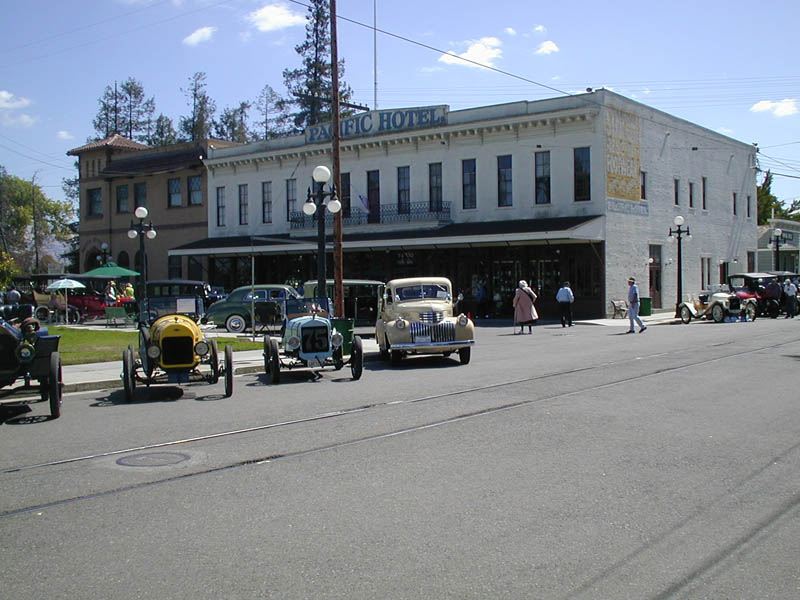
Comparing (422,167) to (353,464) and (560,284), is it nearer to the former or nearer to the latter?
(560,284)

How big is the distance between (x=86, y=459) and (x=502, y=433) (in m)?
4.40

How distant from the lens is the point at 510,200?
1399 inches

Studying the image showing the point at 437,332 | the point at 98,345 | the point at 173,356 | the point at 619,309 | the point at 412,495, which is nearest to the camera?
the point at 412,495

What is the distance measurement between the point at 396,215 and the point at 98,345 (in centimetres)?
2041

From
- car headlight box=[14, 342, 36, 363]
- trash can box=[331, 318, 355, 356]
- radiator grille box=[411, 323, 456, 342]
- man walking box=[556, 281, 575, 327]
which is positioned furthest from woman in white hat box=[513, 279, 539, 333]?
car headlight box=[14, 342, 36, 363]

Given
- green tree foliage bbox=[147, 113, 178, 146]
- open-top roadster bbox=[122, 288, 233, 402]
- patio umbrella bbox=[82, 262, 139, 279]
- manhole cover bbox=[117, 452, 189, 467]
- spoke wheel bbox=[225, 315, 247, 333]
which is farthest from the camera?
green tree foliage bbox=[147, 113, 178, 146]

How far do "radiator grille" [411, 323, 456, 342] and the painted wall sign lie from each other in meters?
22.1

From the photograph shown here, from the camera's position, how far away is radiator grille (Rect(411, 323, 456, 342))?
55.1 ft

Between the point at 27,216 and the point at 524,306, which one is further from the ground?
the point at 27,216

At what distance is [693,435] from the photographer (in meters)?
8.44

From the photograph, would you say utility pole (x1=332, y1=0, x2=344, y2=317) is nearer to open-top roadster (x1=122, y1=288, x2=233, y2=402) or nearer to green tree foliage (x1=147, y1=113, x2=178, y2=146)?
open-top roadster (x1=122, y1=288, x2=233, y2=402)

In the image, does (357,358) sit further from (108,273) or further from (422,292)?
(108,273)

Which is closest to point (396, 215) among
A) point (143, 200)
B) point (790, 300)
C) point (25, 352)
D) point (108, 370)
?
point (790, 300)

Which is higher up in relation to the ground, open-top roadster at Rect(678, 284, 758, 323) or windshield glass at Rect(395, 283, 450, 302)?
windshield glass at Rect(395, 283, 450, 302)
